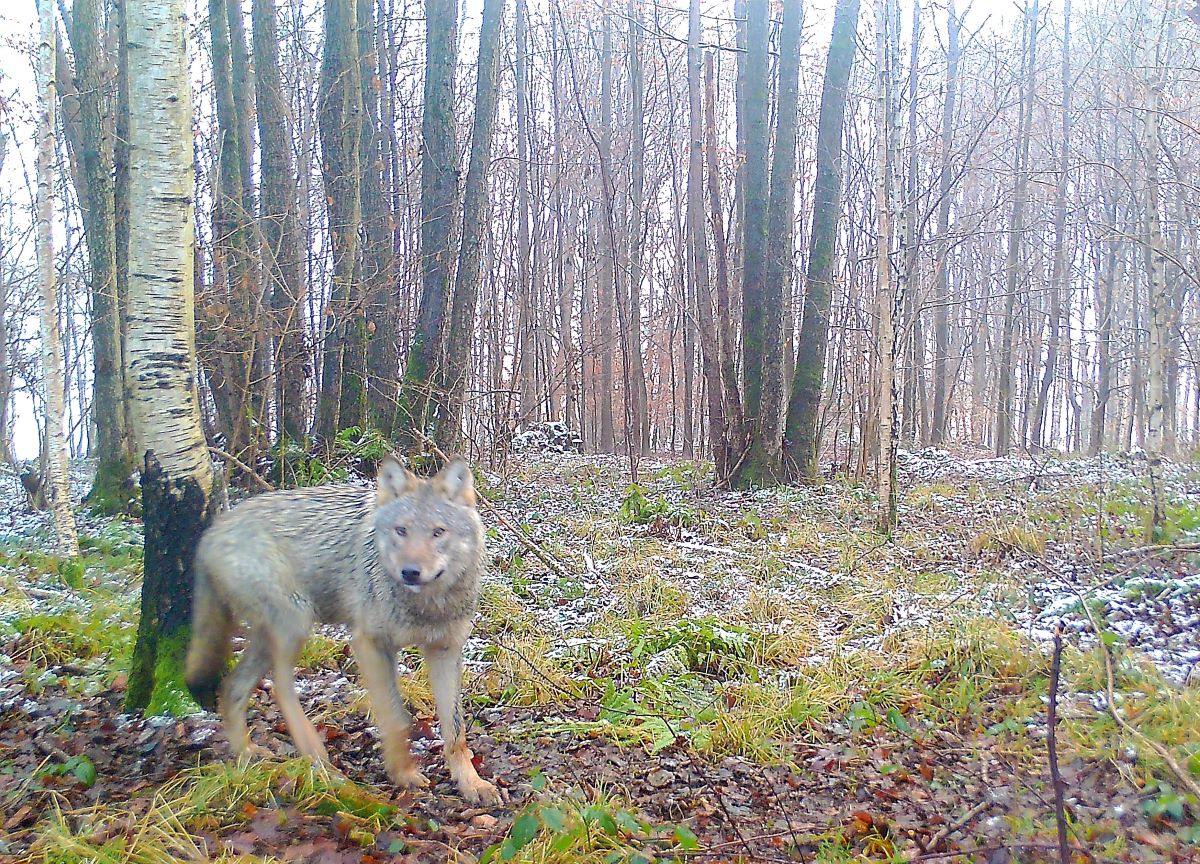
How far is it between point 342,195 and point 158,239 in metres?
7.58

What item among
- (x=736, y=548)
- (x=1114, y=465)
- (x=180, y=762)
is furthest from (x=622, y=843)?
(x=1114, y=465)

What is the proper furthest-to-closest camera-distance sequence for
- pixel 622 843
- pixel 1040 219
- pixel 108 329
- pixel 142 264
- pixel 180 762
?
1. pixel 1040 219
2. pixel 108 329
3. pixel 142 264
4. pixel 180 762
5. pixel 622 843

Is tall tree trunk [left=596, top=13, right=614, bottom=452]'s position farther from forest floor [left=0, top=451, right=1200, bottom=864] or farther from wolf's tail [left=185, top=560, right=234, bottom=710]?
wolf's tail [left=185, top=560, right=234, bottom=710]

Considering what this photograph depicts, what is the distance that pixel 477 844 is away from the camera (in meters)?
3.76

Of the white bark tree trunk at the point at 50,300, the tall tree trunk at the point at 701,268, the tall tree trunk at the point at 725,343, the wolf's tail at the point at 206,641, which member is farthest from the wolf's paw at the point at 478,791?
the tall tree trunk at the point at 701,268

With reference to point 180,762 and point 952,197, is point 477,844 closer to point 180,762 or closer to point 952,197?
point 180,762

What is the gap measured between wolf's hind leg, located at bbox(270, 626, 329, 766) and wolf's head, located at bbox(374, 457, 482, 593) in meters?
0.71

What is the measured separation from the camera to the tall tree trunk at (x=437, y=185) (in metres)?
11.5

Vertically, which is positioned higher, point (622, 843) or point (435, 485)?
point (435, 485)

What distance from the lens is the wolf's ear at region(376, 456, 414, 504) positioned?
14.6ft

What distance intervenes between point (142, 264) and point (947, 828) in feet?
17.0

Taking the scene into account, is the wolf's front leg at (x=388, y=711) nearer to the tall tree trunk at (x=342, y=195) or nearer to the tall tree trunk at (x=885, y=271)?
the tall tree trunk at (x=885, y=271)

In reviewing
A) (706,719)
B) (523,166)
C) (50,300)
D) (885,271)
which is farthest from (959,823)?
(523,166)

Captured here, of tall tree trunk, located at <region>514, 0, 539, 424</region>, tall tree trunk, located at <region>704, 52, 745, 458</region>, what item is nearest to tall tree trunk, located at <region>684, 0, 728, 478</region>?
tall tree trunk, located at <region>704, 52, 745, 458</region>
